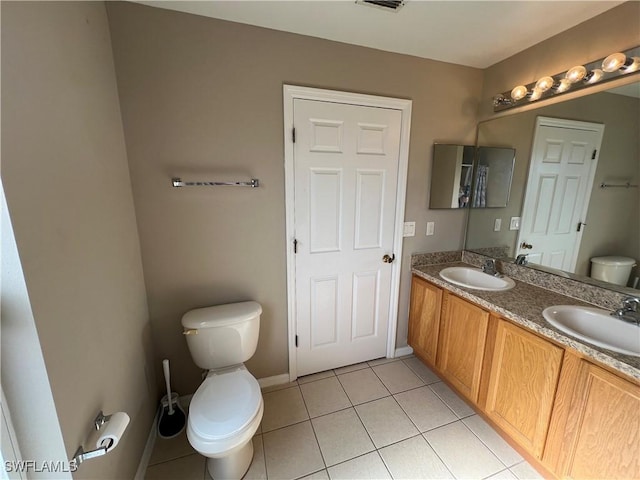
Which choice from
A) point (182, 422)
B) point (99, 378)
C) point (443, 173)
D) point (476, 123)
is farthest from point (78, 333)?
point (476, 123)

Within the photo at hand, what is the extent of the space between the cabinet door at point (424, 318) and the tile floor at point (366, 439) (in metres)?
0.25

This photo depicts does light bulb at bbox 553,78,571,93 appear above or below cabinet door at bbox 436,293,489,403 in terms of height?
above

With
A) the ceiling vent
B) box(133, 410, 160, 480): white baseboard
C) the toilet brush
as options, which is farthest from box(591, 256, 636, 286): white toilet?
box(133, 410, 160, 480): white baseboard

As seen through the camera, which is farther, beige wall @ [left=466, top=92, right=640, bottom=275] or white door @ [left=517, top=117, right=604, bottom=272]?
white door @ [left=517, top=117, right=604, bottom=272]

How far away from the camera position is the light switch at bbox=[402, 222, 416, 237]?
82.9 inches

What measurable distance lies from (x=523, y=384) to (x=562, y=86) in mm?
1720

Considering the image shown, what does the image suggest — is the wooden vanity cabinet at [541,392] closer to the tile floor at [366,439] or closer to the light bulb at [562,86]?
the tile floor at [366,439]

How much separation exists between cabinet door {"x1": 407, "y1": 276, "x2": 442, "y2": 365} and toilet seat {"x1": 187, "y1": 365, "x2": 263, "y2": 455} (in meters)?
1.35

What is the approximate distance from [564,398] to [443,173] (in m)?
1.55

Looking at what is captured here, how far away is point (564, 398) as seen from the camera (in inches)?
47.0

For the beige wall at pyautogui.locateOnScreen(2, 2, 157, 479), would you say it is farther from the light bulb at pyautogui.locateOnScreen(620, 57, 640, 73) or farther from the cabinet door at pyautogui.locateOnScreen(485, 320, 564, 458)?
the light bulb at pyautogui.locateOnScreen(620, 57, 640, 73)

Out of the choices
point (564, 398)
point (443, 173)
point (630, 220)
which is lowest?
point (564, 398)

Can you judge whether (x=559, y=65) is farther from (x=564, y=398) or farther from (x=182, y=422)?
(x=182, y=422)

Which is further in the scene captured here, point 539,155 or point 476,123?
point 476,123
